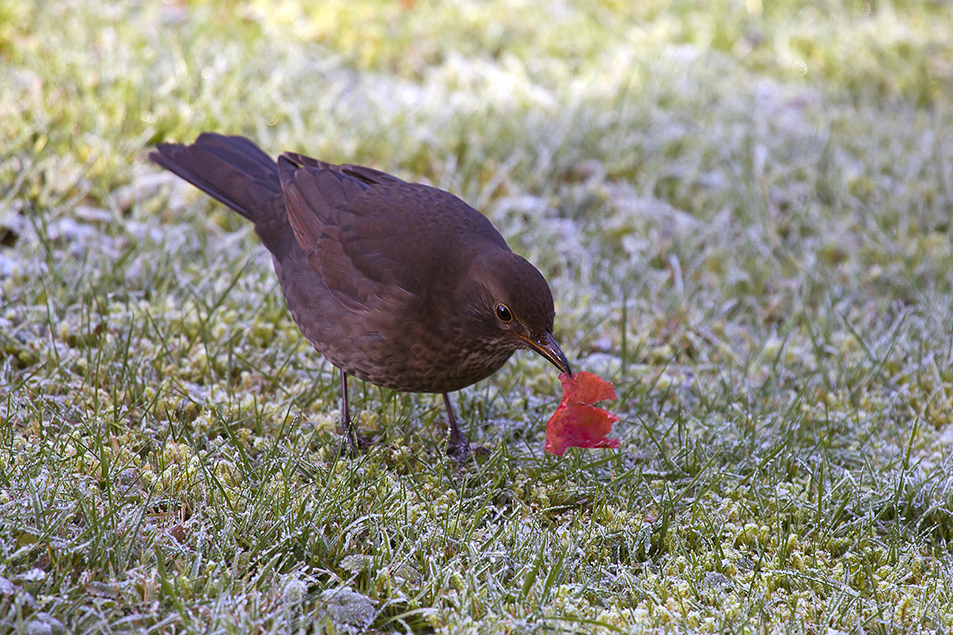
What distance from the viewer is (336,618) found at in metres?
2.65

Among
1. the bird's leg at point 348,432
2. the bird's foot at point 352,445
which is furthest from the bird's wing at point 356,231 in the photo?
the bird's foot at point 352,445

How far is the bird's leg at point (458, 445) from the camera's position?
3615mm

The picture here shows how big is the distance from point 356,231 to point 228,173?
92cm

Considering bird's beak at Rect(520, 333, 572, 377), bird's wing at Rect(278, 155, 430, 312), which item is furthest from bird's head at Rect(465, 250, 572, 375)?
bird's wing at Rect(278, 155, 430, 312)

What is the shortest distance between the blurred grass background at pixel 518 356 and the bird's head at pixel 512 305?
0.53m

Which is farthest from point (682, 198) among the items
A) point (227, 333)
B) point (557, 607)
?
point (557, 607)

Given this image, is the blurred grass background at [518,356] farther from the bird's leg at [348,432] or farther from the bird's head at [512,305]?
the bird's head at [512,305]

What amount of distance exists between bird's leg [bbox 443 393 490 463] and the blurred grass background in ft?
0.35

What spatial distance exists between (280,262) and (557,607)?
202 centimetres

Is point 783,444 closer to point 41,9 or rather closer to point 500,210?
point 500,210

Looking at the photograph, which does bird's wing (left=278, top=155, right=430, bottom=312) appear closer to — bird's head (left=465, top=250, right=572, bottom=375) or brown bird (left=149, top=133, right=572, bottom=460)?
brown bird (left=149, top=133, right=572, bottom=460)

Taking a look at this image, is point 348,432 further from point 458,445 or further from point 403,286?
point 403,286

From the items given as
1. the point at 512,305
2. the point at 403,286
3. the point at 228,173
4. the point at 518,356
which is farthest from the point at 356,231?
the point at 518,356

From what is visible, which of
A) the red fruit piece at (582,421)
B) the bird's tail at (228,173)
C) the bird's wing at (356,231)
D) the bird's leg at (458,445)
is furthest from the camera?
the bird's tail at (228,173)
